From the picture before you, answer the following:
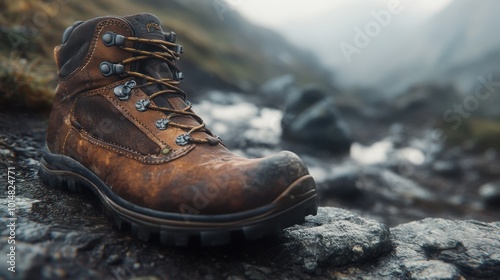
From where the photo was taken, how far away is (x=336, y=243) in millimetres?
2264

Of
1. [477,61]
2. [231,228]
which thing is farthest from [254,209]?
[477,61]

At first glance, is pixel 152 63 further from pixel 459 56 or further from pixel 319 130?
pixel 459 56

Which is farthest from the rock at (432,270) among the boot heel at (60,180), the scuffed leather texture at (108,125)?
the boot heel at (60,180)

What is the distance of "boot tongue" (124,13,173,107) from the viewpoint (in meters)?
2.39

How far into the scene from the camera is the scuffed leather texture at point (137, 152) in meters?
1.86

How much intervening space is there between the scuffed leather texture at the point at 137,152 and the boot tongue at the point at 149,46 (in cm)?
4

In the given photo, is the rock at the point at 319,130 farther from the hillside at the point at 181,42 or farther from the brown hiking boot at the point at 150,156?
the brown hiking boot at the point at 150,156

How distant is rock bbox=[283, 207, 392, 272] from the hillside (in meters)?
4.02

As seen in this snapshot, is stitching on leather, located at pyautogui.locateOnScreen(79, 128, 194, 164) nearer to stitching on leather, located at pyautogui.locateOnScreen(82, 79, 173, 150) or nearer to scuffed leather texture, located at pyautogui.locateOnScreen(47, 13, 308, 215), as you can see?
scuffed leather texture, located at pyautogui.locateOnScreen(47, 13, 308, 215)

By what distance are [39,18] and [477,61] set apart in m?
35.9

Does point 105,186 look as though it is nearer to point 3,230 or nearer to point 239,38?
point 3,230

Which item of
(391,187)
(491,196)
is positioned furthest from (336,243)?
(491,196)

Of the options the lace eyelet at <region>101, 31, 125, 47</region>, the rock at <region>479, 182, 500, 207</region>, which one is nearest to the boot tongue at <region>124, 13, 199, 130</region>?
the lace eyelet at <region>101, 31, 125, 47</region>

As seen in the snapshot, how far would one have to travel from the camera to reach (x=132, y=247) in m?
1.91
